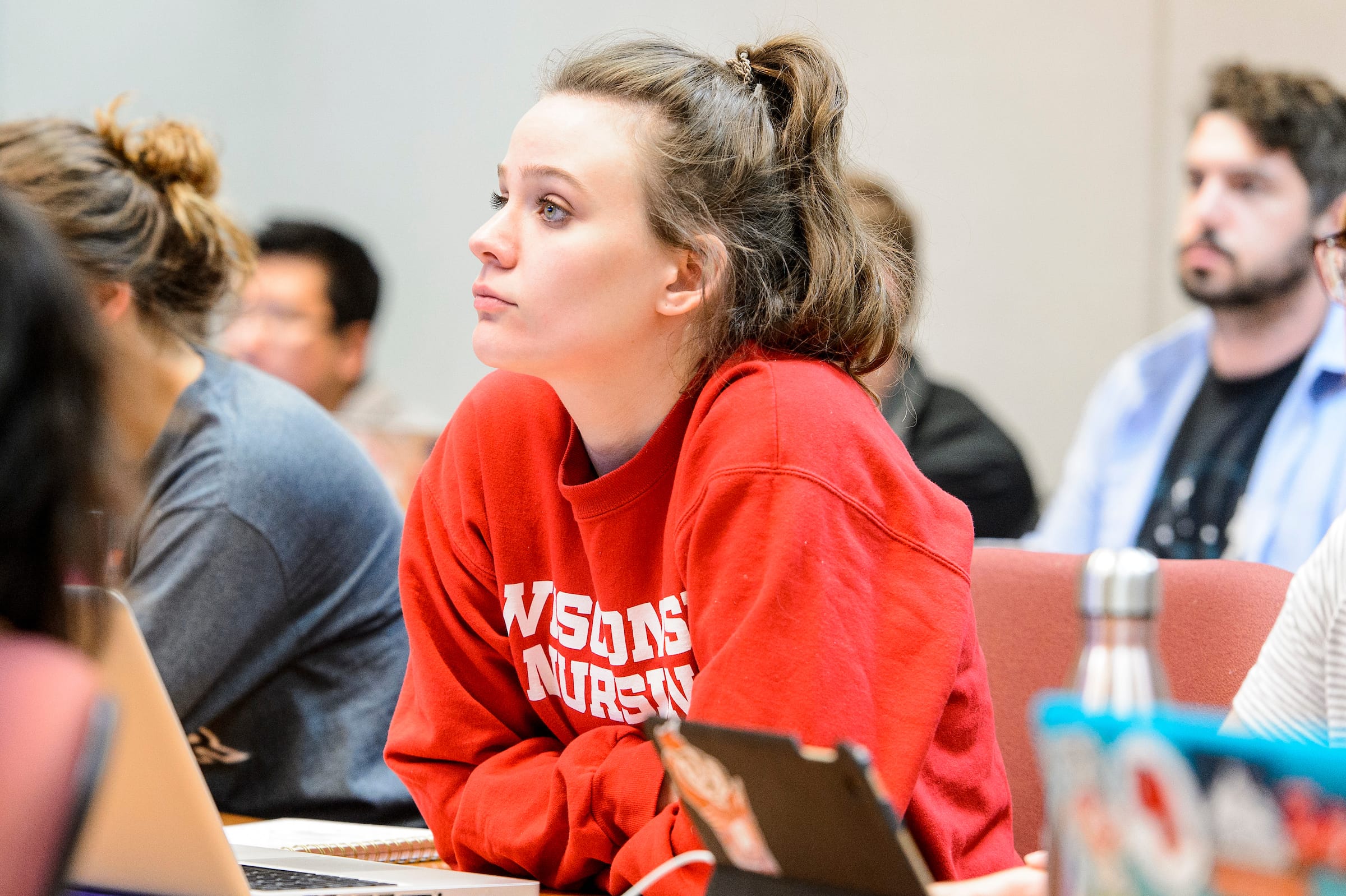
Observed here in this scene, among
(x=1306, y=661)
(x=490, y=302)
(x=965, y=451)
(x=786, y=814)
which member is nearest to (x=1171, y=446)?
(x=965, y=451)

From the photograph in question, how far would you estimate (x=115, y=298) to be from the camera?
5.31ft

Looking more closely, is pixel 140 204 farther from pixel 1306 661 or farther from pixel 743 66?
pixel 1306 661

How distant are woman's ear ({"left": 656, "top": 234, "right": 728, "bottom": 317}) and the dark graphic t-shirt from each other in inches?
64.6

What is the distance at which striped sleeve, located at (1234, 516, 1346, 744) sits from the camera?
1065 millimetres

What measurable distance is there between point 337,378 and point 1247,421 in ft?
6.61

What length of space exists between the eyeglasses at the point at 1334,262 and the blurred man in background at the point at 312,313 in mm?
2504

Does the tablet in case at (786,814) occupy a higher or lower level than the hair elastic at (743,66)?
lower

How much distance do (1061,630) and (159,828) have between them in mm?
725

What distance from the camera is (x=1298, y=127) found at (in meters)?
2.66

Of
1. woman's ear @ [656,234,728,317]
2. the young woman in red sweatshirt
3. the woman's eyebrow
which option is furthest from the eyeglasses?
the woman's eyebrow

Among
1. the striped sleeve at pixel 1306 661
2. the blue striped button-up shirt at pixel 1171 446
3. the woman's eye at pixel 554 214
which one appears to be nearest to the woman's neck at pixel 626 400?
the woman's eye at pixel 554 214

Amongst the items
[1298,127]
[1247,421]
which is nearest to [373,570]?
[1247,421]

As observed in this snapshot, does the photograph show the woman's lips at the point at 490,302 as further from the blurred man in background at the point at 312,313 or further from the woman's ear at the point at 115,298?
the blurred man in background at the point at 312,313

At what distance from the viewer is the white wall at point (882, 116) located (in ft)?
11.0
